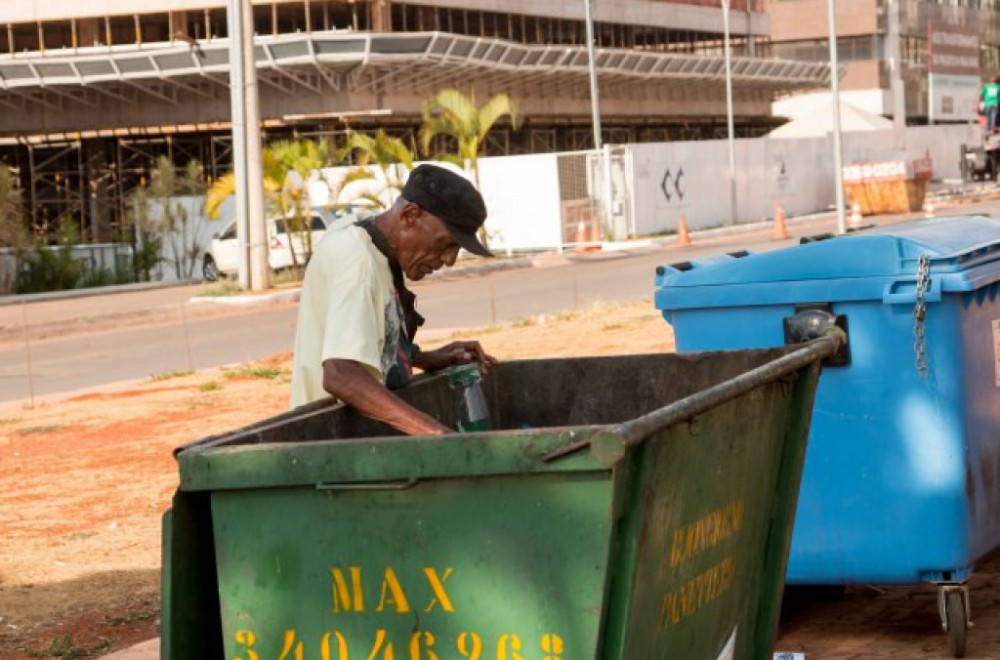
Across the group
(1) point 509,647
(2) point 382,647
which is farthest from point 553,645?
(2) point 382,647

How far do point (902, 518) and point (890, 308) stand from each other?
0.75 meters

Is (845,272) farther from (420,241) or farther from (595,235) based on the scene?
(595,235)

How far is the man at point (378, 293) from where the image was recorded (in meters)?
4.71

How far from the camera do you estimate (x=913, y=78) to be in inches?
3949

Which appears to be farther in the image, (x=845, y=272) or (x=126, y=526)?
(x=126, y=526)

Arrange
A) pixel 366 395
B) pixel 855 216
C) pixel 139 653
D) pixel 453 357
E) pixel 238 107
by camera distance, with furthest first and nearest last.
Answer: pixel 855 216
pixel 238 107
pixel 139 653
pixel 453 357
pixel 366 395

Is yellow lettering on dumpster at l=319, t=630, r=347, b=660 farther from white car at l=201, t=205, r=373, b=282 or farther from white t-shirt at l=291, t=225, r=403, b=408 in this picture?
white car at l=201, t=205, r=373, b=282

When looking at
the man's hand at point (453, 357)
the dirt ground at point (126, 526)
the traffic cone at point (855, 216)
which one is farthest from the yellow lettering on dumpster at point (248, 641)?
the traffic cone at point (855, 216)

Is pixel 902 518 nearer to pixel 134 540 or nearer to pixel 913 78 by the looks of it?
pixel 134 540

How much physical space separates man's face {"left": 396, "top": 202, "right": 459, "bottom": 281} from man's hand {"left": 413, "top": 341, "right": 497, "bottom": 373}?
→ 2.44 feet

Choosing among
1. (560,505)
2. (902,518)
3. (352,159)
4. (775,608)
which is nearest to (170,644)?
(560,505)

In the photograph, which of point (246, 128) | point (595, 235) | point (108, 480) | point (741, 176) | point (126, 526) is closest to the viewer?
point (126, 526)

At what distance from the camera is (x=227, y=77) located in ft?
189

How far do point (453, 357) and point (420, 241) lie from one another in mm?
833
